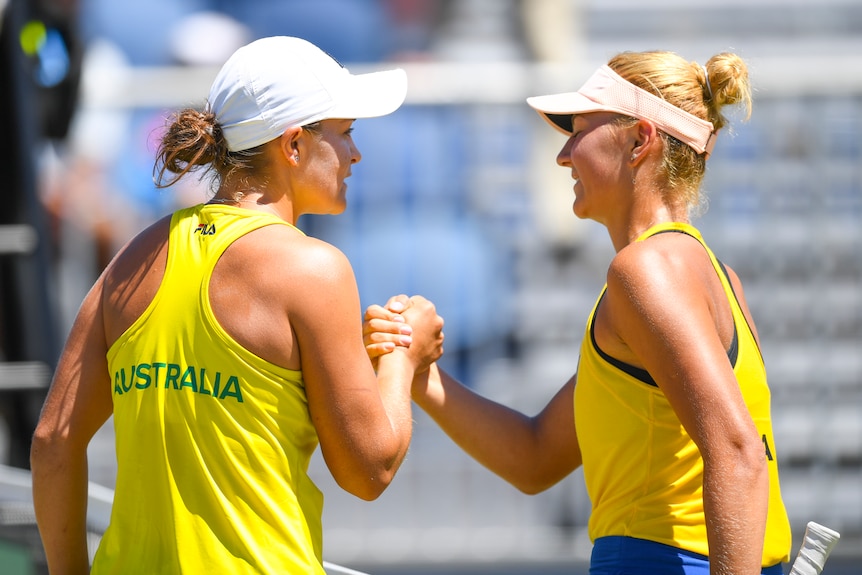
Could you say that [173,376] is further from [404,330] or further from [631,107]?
[631,107]

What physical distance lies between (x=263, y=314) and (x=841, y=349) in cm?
441

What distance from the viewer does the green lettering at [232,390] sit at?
194 centimetres

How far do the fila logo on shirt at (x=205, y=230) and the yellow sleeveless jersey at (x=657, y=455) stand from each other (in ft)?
2.52

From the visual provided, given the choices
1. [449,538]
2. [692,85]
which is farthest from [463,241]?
[692,85]

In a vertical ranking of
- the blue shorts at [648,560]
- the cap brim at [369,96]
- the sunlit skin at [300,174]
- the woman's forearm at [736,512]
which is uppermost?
the cap brim at [369,96]

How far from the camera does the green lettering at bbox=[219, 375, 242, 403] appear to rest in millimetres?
1939

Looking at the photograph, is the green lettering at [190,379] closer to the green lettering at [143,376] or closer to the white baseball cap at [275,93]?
the green lettering at [143,376]

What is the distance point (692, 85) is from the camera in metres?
2.39

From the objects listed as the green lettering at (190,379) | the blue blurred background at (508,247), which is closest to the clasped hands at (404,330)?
the green lettering at (190,379)

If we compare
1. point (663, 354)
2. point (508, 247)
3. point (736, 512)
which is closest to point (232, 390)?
point (663, 354)

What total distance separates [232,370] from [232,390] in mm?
34

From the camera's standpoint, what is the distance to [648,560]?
2.14 metres

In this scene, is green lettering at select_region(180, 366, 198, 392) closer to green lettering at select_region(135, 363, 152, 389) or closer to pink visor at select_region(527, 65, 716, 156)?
green lettering at select_region(135, 363, 152, 389)

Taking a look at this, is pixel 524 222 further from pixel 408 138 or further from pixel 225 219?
pixel 225 219
